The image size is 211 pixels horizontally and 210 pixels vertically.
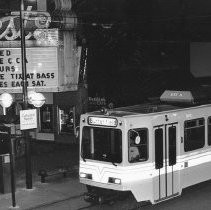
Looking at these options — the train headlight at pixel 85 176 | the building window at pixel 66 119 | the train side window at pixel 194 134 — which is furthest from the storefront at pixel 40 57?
A: the train side window at pixel 194 134

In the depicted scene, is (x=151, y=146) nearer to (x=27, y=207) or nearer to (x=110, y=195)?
(x=110, y=195)

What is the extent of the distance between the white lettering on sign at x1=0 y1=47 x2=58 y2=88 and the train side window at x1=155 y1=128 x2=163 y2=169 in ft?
27.6

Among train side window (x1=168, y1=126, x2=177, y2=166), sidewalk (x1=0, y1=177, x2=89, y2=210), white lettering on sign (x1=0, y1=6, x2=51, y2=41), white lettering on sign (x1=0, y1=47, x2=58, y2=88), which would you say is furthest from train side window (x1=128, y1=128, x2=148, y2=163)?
white lettering on sign (x1=0, y1=47, x2=58, y2=88)

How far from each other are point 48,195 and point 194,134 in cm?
474

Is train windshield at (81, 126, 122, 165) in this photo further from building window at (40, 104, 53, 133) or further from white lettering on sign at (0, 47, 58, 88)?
building window at (40, 104, 53, 133)

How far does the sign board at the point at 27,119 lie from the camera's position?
14859 millimetres

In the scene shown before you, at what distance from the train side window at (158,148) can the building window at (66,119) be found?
11836 millimetres

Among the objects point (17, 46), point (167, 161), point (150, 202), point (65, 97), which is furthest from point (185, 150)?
point (65, 97)

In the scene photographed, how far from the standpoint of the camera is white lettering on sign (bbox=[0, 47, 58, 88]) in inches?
800

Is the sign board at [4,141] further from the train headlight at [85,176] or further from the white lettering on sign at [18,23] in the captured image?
the white lettering on sign at [18,23]

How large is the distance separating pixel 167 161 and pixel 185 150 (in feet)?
2.87

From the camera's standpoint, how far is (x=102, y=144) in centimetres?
1305

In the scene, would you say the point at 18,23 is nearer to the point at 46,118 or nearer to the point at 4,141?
the point at 4,141

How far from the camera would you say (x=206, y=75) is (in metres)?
25.9
